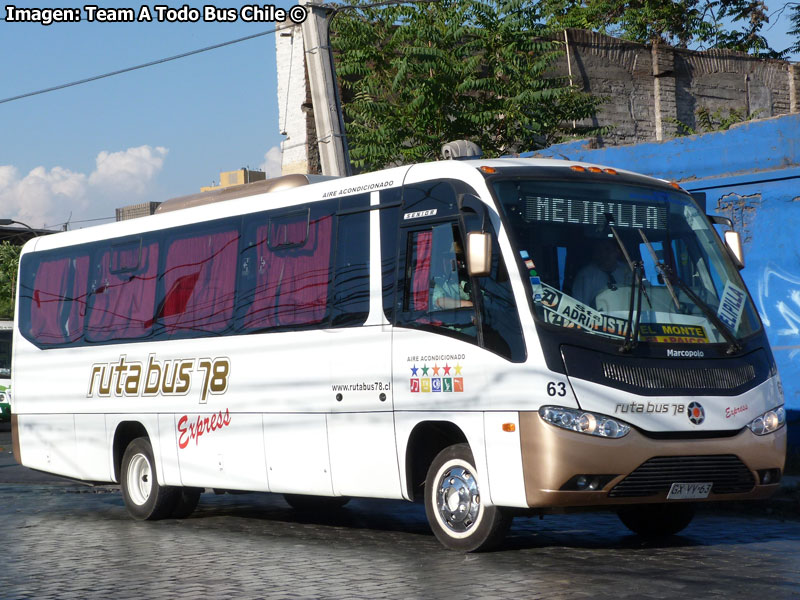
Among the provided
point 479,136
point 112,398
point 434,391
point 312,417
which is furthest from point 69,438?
point 479,136

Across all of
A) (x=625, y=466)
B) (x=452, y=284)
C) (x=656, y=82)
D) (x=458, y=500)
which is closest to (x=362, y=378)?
(x=452, y=284)

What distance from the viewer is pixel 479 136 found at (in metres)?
26.8

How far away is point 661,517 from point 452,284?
8.50 ft

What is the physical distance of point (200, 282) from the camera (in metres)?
12.4

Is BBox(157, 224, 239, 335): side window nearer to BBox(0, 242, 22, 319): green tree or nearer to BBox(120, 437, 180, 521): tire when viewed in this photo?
BBox(120, 437, 180, 521): tire

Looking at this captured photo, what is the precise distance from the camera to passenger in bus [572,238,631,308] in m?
9.12

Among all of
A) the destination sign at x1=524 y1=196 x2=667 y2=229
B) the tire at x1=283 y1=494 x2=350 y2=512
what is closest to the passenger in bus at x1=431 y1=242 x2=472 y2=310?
the destination sign at x1=524 y1=196 x2=667 y2=229

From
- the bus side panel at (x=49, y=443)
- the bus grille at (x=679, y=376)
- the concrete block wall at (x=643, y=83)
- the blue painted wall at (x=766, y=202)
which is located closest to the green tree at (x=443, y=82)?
the concrete block wall at (x=643, y=83)

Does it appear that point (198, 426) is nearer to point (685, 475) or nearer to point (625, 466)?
point (625, 466)

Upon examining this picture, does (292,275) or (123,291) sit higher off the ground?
(123,291)

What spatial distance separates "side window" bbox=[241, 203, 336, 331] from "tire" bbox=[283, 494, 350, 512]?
242 cm

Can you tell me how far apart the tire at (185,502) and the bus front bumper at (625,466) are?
5.11 m

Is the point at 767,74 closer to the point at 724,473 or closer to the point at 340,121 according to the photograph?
the point at 340,121

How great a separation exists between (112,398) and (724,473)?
6.68m
